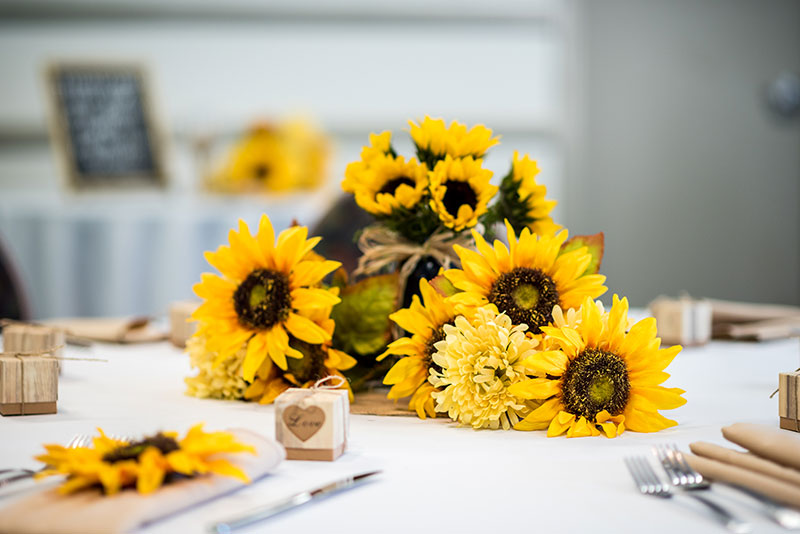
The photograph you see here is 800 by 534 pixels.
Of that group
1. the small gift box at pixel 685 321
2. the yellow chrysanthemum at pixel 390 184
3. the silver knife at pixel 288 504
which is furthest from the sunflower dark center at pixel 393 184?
the small gift box at pixel 685 321

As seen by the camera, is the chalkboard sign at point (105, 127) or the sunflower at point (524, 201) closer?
the sunflower at point (524, 201)

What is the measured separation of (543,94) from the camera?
4.51 m

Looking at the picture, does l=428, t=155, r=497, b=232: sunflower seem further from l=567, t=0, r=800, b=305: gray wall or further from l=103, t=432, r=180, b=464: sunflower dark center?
l=567, t=0, r=800, b=305: gray wall

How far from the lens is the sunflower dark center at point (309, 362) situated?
32.8 inches

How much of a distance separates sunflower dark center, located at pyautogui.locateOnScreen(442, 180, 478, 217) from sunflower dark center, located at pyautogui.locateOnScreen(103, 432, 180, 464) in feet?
1.35

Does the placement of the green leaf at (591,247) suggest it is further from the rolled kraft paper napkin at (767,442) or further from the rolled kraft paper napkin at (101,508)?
the rolled kraft paper napkin at (101,508)

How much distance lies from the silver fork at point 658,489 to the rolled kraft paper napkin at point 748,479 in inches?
1.1

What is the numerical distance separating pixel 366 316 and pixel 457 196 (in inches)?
6.3

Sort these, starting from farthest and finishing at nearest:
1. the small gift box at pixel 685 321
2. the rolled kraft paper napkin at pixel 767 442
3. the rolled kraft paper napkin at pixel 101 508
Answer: the small gift box at pixel 685 321 → the rolled kraft paper napkin at pixel 767 442 → the rolled kraft paper napkin at pixel 101 508

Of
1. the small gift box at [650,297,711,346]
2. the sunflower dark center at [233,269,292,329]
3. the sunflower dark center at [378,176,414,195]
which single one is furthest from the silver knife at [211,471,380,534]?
the small gift box at [650,297,711,346]

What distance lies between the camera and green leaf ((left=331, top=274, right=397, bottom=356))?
864 millimetres

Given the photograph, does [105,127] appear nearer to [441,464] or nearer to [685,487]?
[441,464]

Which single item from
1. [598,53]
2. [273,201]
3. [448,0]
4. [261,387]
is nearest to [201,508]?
[261,387]

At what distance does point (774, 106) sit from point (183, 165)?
3091 mm
